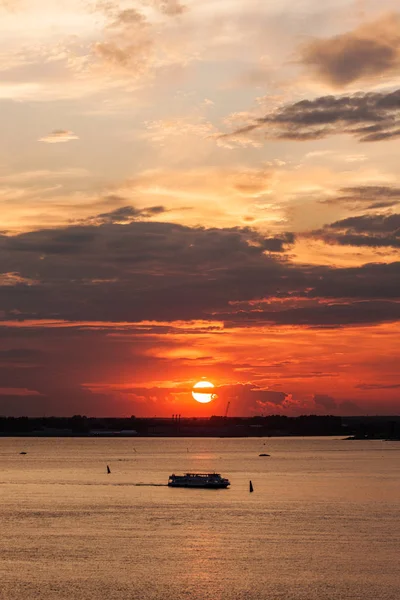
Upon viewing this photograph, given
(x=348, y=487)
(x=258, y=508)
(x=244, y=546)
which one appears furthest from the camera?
(x=348, y=487)

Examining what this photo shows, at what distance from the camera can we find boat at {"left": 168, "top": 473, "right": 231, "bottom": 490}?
18188 centimetres

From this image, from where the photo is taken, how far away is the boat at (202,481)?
7160 inches

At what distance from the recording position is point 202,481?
185250 mm

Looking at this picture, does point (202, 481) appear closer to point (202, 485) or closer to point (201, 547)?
point (202, 485)

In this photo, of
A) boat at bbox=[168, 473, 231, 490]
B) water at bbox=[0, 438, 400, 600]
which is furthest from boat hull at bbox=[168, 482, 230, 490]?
water at bbox=[0, 438, 400, 600]

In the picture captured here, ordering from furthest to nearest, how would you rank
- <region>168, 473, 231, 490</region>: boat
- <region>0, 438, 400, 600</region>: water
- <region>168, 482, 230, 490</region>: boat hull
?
<region>168, 473, 231, 490</region>: boat < <region>168, 482, 230, 490</region>: boat hull < <region>0, 438, 400, 600</region>: water

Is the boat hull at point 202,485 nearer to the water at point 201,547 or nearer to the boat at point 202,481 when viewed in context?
the boat at point 202,481

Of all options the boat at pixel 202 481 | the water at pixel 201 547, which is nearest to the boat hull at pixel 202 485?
the boat at pixel 202 481

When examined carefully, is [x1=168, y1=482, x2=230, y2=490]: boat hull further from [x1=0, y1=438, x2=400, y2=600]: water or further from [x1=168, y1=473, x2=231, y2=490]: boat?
[x1=0, y1=438, x2=400, y2=600]: water

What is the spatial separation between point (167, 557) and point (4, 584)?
18436mm

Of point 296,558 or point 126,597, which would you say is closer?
point 126,597

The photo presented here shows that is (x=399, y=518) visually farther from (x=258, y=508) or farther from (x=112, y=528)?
(x=112, y=528)

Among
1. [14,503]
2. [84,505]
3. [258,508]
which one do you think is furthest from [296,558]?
[14,503]

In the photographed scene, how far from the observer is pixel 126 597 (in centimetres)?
7381
